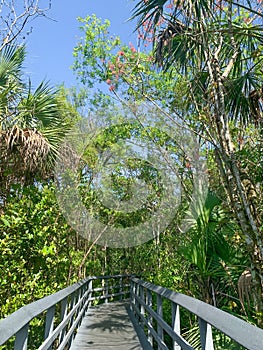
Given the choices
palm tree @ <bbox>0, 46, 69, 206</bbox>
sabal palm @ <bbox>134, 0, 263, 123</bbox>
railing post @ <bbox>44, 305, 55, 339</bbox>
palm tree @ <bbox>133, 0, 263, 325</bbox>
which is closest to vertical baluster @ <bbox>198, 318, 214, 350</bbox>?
railing post @ <bbox>44, 305, 55, 339</bbox>

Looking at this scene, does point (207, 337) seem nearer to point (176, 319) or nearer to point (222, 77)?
point (176, 319)

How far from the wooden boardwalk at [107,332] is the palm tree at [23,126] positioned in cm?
260

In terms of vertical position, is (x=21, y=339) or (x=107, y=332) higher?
(x=21, y=339)

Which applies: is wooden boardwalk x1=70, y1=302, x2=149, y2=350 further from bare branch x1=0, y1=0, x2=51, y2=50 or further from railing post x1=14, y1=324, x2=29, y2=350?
bare branch x1=0, y1=0, x2=51, y2=50

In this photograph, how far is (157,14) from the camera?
4281 millimetres

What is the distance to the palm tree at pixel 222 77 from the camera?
4.18 meters

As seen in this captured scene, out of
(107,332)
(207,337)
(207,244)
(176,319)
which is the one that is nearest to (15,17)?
(207,244)

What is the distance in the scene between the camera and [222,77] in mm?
5070

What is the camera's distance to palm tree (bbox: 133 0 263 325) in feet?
13.7

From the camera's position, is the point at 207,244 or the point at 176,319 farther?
the point at 207,244

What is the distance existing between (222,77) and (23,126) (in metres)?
3.33

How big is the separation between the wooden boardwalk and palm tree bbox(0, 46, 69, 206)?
2596 mm

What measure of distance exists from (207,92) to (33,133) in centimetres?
278

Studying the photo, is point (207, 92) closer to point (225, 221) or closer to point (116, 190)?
point (225, 221)
